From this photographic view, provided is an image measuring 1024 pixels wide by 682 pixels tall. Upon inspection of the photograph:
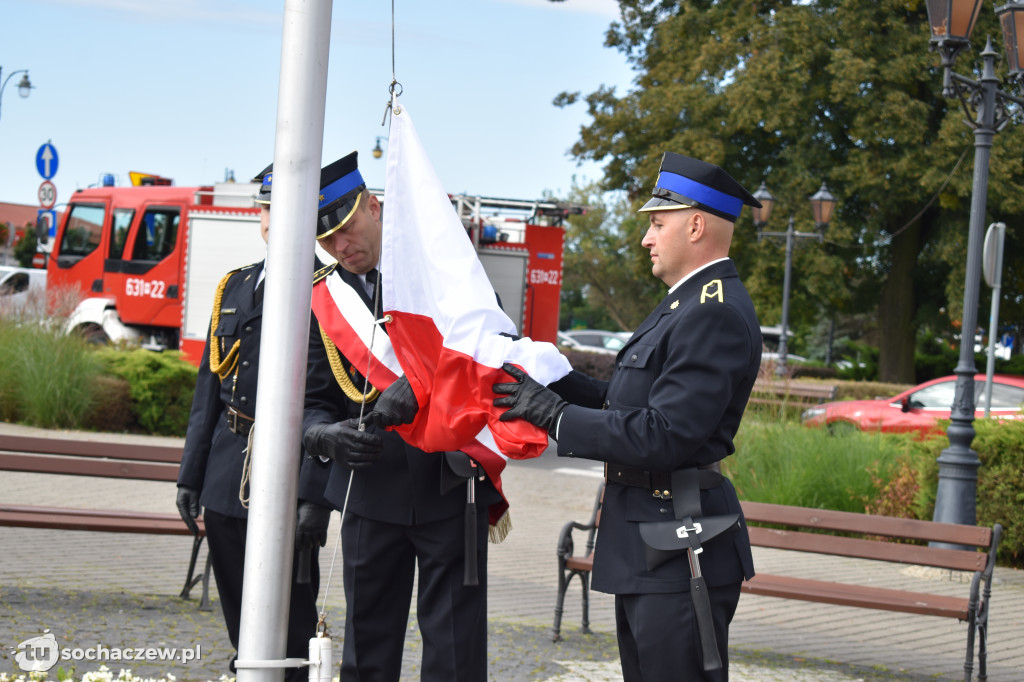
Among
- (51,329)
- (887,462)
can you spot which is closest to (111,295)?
(51,329)

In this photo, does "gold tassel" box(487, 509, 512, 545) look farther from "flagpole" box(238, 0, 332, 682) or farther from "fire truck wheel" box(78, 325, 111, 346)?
"fire truck wheel" box(78, 325, 111, 346)

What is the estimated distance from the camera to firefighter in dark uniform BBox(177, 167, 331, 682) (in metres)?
3.80

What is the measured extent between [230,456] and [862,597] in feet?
12.0

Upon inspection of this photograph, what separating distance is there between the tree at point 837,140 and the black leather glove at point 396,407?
67.9 feet

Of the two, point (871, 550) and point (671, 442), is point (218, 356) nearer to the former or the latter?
point (671, 442)

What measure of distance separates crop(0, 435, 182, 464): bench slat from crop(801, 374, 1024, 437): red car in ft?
28.2

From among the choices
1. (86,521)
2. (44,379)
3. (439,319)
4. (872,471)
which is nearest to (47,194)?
(44,379)

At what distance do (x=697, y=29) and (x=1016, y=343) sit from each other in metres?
25.9

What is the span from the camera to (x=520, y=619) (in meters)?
6.45

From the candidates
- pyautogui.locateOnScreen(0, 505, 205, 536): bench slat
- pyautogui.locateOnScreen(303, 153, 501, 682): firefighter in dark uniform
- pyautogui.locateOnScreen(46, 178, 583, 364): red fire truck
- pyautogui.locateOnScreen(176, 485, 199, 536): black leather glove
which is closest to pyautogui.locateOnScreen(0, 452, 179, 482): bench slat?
pyautogui.locateOnScreen(0, 505, 205, 536): bench slat

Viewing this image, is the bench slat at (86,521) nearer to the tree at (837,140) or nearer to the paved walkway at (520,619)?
the paved walkway at (520,619)

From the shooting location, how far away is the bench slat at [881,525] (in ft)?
19.5

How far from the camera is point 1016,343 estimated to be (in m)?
43.7
